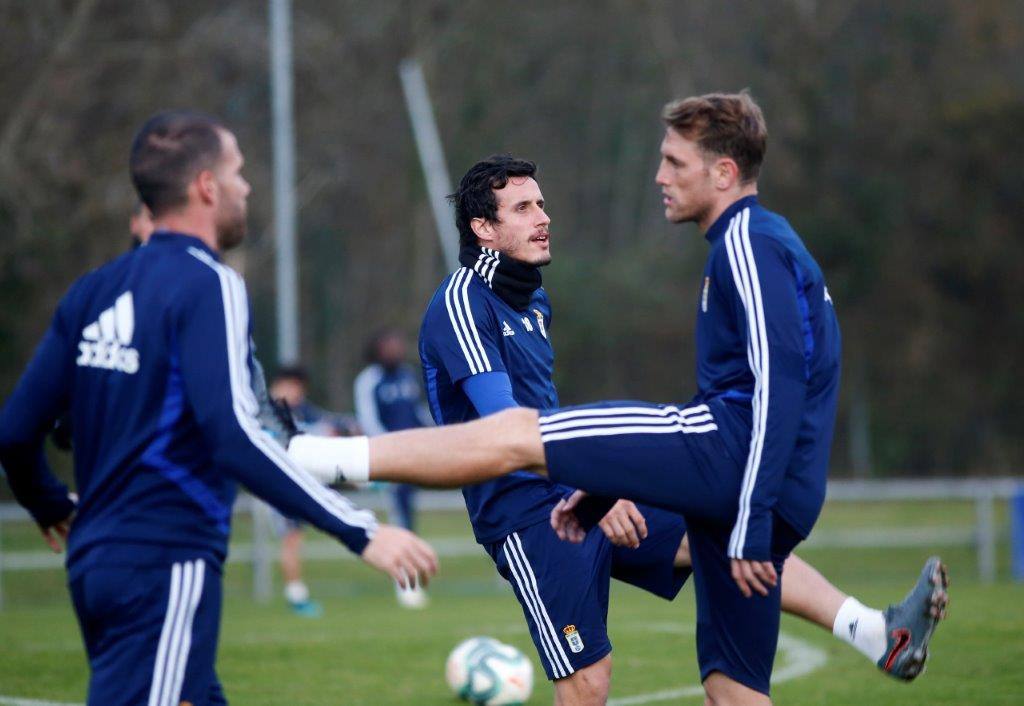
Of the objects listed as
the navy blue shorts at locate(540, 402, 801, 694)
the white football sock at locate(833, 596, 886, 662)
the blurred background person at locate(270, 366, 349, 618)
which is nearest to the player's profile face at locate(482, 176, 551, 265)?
the navy blue shorts at locate(540, 402, 801, 694)

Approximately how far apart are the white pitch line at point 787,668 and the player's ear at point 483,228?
2.71 metres

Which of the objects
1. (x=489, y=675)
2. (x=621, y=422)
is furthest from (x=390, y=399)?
(x=621, y=422)

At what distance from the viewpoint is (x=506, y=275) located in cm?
616

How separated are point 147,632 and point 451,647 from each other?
6256 mm

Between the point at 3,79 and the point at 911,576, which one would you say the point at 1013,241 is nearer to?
the point at 911,576

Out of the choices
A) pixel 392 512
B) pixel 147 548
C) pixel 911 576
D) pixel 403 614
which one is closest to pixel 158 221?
pixel 147 548

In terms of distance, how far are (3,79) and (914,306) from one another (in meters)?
24.1

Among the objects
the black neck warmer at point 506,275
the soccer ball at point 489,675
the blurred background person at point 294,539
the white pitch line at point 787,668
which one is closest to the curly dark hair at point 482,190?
the black neck warmer at point 506,275

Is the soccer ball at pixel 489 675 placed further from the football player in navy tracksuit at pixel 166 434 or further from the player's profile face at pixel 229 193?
the player's profile face at pixel 229 193

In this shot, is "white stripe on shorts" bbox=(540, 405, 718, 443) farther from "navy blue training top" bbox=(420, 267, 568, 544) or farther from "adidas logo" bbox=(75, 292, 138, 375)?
"adidas logo" bbox=(75, 292, 138, 375)

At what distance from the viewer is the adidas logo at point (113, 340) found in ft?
13.6

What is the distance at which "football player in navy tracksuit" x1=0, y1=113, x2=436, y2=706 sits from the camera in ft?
13.4

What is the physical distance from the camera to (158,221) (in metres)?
4.32

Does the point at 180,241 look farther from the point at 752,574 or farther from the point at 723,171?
the point at 752,574
